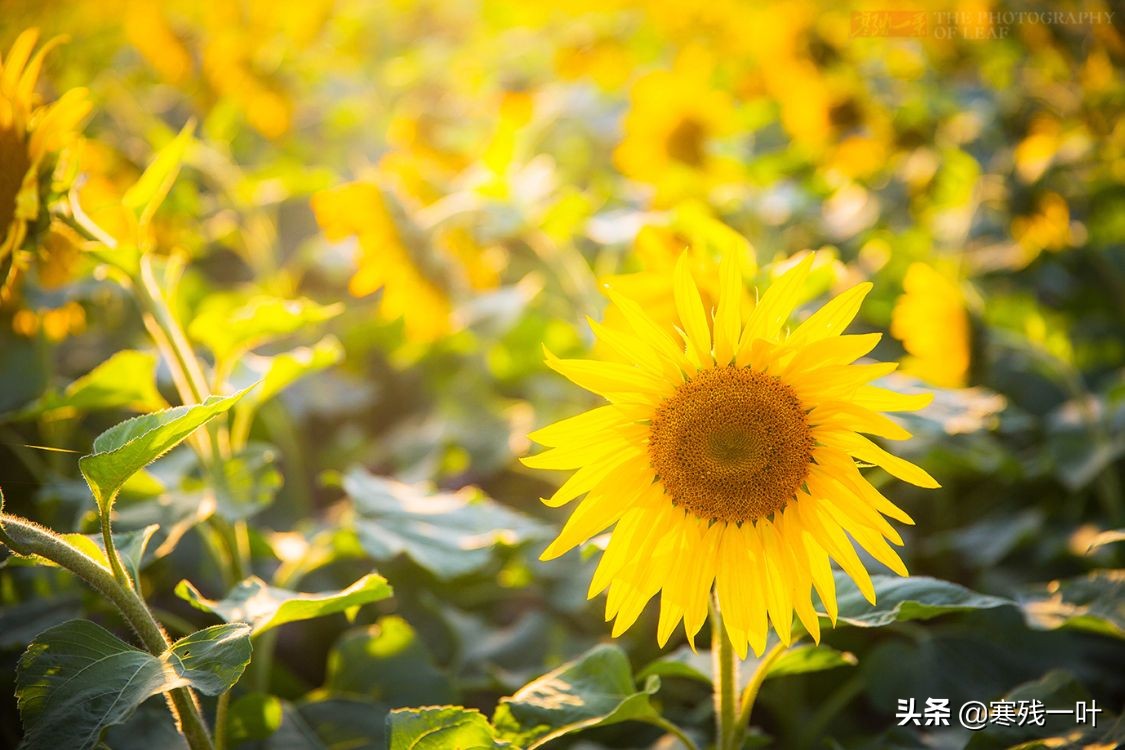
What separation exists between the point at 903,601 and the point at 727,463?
0.30m

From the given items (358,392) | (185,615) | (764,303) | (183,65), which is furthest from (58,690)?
(183,65)

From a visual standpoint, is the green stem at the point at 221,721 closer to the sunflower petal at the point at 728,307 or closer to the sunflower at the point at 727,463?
the sunflower at the point at 727,463

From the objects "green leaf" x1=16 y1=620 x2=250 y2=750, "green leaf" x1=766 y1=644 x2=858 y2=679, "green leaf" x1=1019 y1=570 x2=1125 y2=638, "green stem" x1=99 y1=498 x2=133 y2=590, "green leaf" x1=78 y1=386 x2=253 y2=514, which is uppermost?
"green leaf" x1=78 y1=386 x2=253 y2=514

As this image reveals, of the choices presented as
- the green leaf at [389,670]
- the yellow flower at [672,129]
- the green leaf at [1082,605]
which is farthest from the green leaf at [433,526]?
the yellow flower at [672,129]

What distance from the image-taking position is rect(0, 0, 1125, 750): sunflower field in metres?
1.06

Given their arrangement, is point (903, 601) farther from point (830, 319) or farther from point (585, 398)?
point (585, 398)

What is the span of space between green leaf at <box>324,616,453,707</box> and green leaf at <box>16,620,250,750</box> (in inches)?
22.3

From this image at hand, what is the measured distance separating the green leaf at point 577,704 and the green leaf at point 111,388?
829mm

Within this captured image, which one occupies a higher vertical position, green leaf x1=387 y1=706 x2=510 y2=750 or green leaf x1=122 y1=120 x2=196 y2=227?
green leaf x1=122 y1=120 x2=196 y2=227

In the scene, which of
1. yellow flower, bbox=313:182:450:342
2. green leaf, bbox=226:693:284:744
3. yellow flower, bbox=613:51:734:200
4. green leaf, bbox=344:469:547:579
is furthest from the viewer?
yellow flower, bbox=613:51:734:200

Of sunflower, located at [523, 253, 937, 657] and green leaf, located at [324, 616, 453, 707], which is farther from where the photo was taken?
green leaf, located at [324, 616, 453, 707]

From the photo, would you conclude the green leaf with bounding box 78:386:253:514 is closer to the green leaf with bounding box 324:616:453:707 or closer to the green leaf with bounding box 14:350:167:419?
the green leaf with bounding box 14:350:167:419

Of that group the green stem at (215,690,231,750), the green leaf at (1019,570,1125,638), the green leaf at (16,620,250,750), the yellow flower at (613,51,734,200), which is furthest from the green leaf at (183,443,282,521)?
the yellow flower at (613,51,734,200)

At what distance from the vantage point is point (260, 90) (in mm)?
3477
